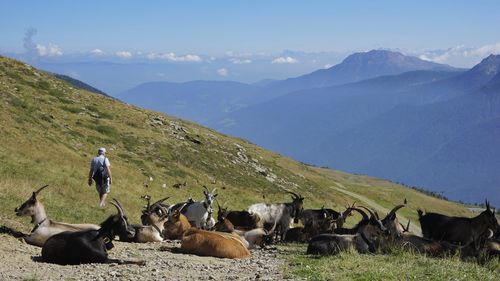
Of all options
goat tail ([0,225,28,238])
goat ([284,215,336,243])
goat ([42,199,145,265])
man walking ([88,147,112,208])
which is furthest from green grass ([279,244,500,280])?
man walking ([88,147,112,208])

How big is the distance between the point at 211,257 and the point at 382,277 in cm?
505

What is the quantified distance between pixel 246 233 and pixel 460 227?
814cm

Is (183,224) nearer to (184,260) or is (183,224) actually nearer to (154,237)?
(154,237)

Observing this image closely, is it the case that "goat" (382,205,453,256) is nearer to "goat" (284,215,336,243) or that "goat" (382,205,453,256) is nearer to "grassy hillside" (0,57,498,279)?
"grassy hillside" (0,57,498,279)

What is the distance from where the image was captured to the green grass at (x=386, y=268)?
12.3 m

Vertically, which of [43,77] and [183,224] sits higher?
[43,77]

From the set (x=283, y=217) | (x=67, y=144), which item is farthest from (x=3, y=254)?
(x=67, y=144)

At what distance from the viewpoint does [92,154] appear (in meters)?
43.1

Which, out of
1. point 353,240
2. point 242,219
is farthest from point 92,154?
point 353,240

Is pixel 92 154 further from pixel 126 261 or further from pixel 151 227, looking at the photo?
pixel 126 261

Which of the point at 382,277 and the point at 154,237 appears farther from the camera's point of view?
the point at 154,237

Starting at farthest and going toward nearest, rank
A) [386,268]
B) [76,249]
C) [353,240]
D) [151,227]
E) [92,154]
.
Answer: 1. [92,154]
2. [151,227]
3. [353,240]
4. [76,249]
5. [386,268]

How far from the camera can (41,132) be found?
42.9 m

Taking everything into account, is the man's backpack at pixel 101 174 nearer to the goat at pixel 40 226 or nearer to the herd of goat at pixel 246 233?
the herd of goat at pixel 246 233
